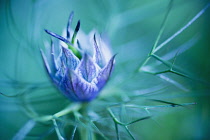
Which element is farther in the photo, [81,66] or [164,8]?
[164,8]

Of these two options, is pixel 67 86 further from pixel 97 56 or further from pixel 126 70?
pixel 126 70

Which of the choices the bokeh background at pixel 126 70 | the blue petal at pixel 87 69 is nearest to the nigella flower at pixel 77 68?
the blue petal at pixel 87 69

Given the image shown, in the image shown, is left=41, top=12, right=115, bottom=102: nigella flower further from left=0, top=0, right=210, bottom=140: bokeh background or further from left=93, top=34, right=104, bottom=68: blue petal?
left=0, top=0, right=210, bottom=140: bokeh background

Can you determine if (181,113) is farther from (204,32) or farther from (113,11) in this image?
(113,11)

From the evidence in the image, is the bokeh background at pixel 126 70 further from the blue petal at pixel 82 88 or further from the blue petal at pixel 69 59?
the blue petal at pixel 69 59

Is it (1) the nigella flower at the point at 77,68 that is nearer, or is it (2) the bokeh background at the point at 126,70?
(1) the nigella flower at the point at 77,68

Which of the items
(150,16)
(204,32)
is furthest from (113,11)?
(204,32)

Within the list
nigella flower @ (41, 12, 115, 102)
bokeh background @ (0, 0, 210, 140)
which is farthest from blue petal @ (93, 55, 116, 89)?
bokeh background @ (0, 0, 210, 140)
